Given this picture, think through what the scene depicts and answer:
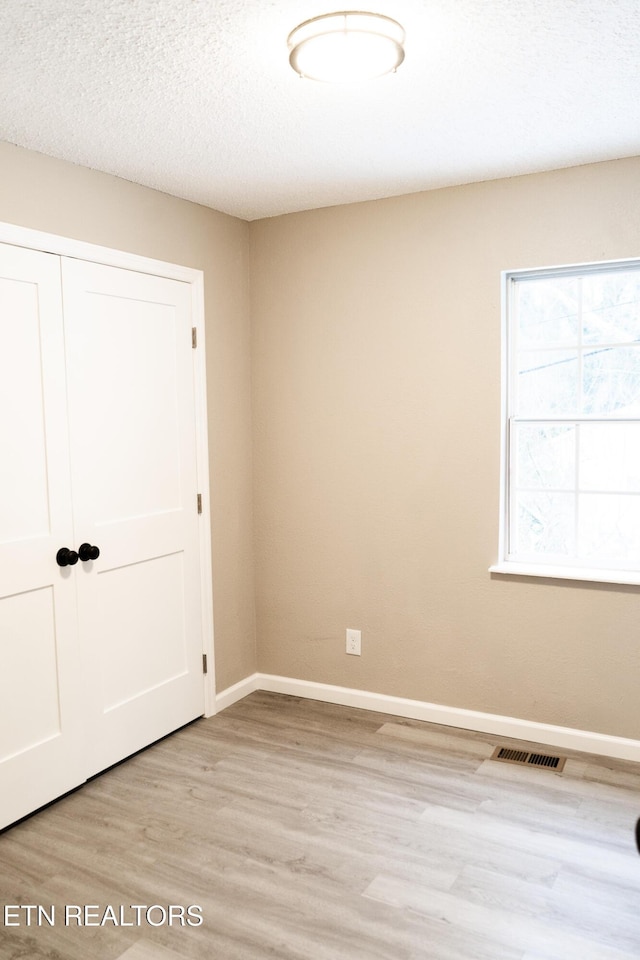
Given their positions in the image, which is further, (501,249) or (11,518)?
(501,249)

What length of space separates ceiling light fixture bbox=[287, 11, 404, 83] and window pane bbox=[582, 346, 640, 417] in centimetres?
166

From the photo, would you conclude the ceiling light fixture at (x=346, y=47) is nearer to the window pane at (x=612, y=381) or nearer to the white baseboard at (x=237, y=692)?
the window pane at (x=612, y=381)

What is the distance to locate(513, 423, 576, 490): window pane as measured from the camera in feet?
11.3

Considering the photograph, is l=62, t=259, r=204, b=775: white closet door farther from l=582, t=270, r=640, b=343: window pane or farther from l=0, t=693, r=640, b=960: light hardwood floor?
l=582, t=270, r=640, b=343: window pane

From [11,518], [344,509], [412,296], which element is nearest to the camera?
[11,518]

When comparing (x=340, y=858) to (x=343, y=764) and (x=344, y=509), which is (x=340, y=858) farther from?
(x=344, y=509)

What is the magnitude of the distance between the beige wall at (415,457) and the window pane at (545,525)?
0.16m

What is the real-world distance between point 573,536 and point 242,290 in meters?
2.07

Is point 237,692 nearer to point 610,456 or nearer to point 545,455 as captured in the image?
point 545,455

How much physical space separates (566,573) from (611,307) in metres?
1.17

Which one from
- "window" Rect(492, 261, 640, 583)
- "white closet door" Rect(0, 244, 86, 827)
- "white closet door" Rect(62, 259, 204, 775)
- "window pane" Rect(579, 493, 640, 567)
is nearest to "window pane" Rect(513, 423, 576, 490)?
"window" Rect(492, 261, 640, 583)

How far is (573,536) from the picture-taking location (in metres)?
3.44

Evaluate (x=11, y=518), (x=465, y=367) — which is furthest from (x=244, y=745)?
(x=465, y=367)

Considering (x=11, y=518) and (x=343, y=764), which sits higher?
(x=11, y=518)
